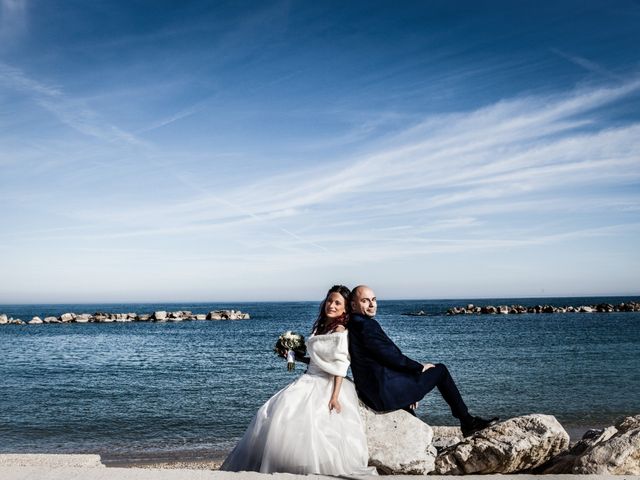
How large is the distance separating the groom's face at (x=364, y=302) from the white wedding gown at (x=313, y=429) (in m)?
0.35

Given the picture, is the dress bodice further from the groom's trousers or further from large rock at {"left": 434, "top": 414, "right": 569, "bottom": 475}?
large rock at {"left": 434, "top": 414, "right": 569, "bottom": 475}

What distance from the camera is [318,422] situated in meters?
6.09

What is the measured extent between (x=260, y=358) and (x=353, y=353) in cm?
2932

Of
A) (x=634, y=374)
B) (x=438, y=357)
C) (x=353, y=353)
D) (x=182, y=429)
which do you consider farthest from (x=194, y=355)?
(x=353, y=353)

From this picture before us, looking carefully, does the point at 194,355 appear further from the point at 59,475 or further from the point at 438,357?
the point at 59,475

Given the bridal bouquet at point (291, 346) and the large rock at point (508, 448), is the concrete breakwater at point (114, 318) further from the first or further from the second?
the large rock at point (508, 448)

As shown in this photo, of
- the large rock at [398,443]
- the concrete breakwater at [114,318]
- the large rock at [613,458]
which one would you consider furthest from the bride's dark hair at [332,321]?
the concrete breakwater at [114,318]

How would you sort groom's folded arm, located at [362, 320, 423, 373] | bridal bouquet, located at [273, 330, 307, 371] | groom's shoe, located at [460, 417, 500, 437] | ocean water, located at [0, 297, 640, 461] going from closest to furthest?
groom's folded arm, located at [362, 320, 423, 373], groom's shoe, located at [460, 417, 500, 437], bridal bouquet, located at [273, 330, 307, 371], ocean water, located at [0, 297, 640, 461]

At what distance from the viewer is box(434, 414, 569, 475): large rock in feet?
20.6

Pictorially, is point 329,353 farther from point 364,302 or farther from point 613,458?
point 613,458

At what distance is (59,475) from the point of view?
15.6 ft

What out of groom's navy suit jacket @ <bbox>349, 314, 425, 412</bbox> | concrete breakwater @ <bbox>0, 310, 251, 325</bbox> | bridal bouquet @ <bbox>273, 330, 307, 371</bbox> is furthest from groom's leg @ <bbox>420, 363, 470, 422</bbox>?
concrete breakwater @ <bbox>0, 310, 251, 325</bbox>

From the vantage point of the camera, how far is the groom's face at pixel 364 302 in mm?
6566

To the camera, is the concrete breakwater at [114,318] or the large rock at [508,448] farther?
the concrete breakwater at [114,318]
